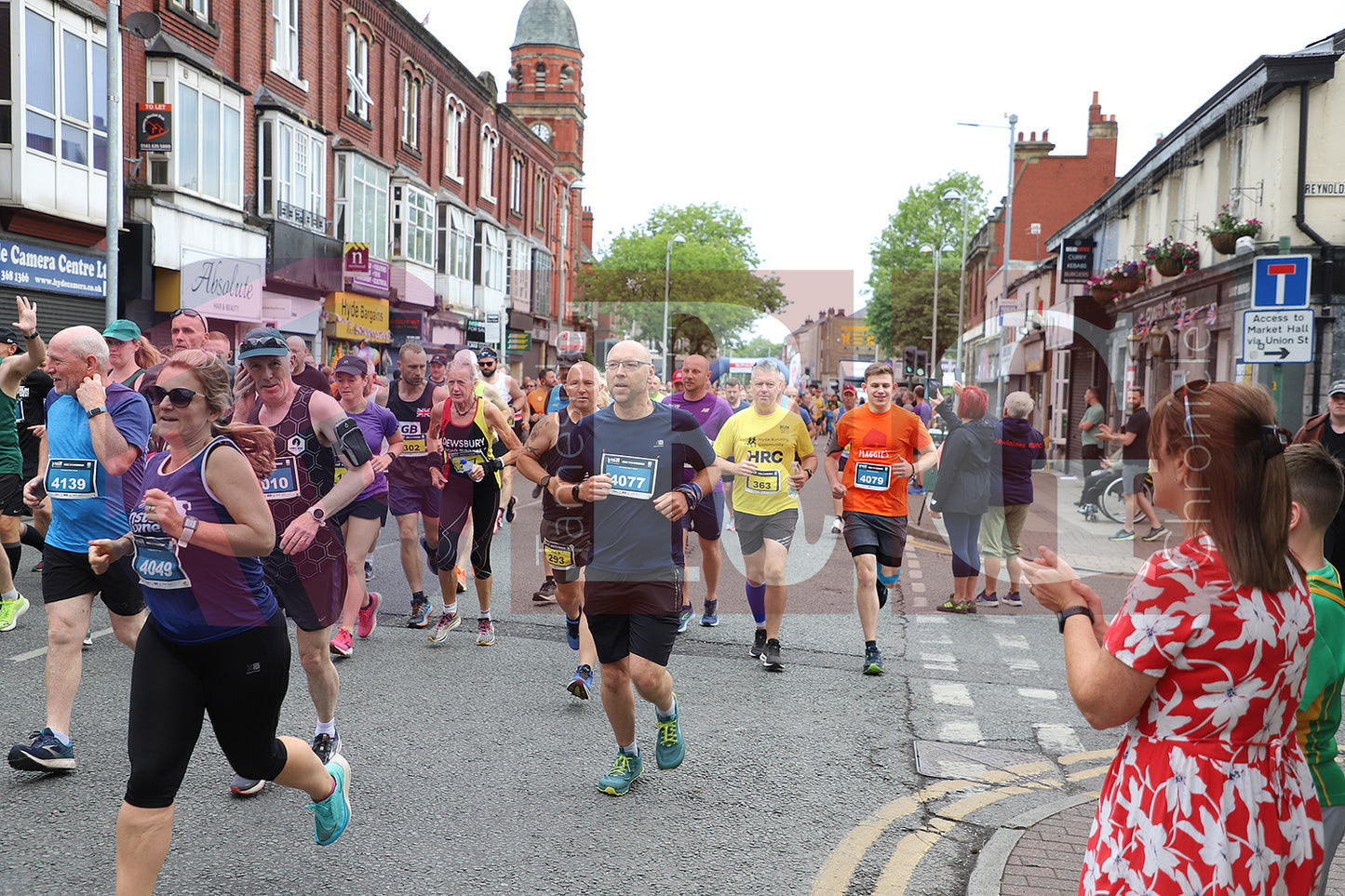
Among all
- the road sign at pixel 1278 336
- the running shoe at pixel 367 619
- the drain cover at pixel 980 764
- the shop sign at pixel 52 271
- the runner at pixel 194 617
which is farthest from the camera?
the shop sign at pixel 52 271

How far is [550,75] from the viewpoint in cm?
7038

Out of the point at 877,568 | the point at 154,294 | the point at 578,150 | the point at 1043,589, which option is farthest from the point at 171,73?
the point at 578,150

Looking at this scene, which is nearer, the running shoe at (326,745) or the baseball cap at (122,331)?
the running shoe at (326,745)

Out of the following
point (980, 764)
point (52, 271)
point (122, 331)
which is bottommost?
point (980, 764)

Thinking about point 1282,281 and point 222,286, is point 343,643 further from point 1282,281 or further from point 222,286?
point 222,286

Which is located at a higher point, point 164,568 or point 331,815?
point 164,568

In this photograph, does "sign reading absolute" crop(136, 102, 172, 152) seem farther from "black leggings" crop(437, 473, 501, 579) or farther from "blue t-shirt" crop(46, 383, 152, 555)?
"blue t-shirt" crop(46, 383, 152, 555)

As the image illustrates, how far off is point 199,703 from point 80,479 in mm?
2315

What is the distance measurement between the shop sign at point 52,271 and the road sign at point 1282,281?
53.4 ft

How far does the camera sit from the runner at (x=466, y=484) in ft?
25.6

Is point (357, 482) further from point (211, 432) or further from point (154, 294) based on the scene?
point (154, 294)

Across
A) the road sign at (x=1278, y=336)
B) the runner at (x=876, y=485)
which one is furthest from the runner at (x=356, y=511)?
the road sign at (x=1278, y=336)

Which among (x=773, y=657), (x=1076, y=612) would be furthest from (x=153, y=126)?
(x=1076, y=612)

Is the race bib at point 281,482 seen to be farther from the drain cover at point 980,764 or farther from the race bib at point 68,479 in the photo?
the drain cover at point 980,764
